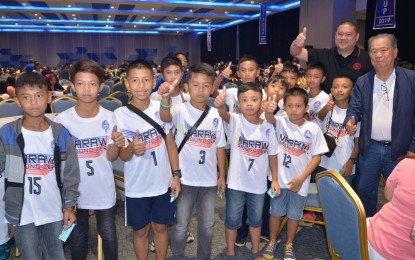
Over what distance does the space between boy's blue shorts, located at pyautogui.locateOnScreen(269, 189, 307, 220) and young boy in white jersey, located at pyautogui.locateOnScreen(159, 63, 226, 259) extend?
558 mm

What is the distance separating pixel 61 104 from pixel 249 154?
256cm

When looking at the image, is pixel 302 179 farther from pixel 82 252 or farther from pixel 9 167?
pixel 9 167

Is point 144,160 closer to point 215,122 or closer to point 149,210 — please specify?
point 149,210

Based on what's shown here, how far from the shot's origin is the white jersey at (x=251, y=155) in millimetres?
2406

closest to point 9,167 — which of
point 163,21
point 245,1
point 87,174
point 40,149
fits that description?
point 40,149

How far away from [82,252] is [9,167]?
29.5 inches

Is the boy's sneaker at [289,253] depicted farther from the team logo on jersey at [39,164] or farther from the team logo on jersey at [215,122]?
the team logo on jersey at [39,164]

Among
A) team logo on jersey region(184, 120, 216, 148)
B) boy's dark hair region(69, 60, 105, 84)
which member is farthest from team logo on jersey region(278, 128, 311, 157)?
boy's dark hair region(69, 60, 105, 84)

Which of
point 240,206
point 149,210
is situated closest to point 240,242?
point 240,206

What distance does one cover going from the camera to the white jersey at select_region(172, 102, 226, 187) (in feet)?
7.56

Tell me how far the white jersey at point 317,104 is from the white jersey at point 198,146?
42.5 inches

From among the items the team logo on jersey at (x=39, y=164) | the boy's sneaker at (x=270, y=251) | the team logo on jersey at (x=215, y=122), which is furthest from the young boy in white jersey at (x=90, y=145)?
the boy's sneaker at (x=270, y=251)

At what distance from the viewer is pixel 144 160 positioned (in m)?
2.12

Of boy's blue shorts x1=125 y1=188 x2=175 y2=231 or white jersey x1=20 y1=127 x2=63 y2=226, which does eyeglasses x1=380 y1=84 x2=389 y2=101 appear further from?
white jersey x1=20 y1=127 x2=63 y2=226
